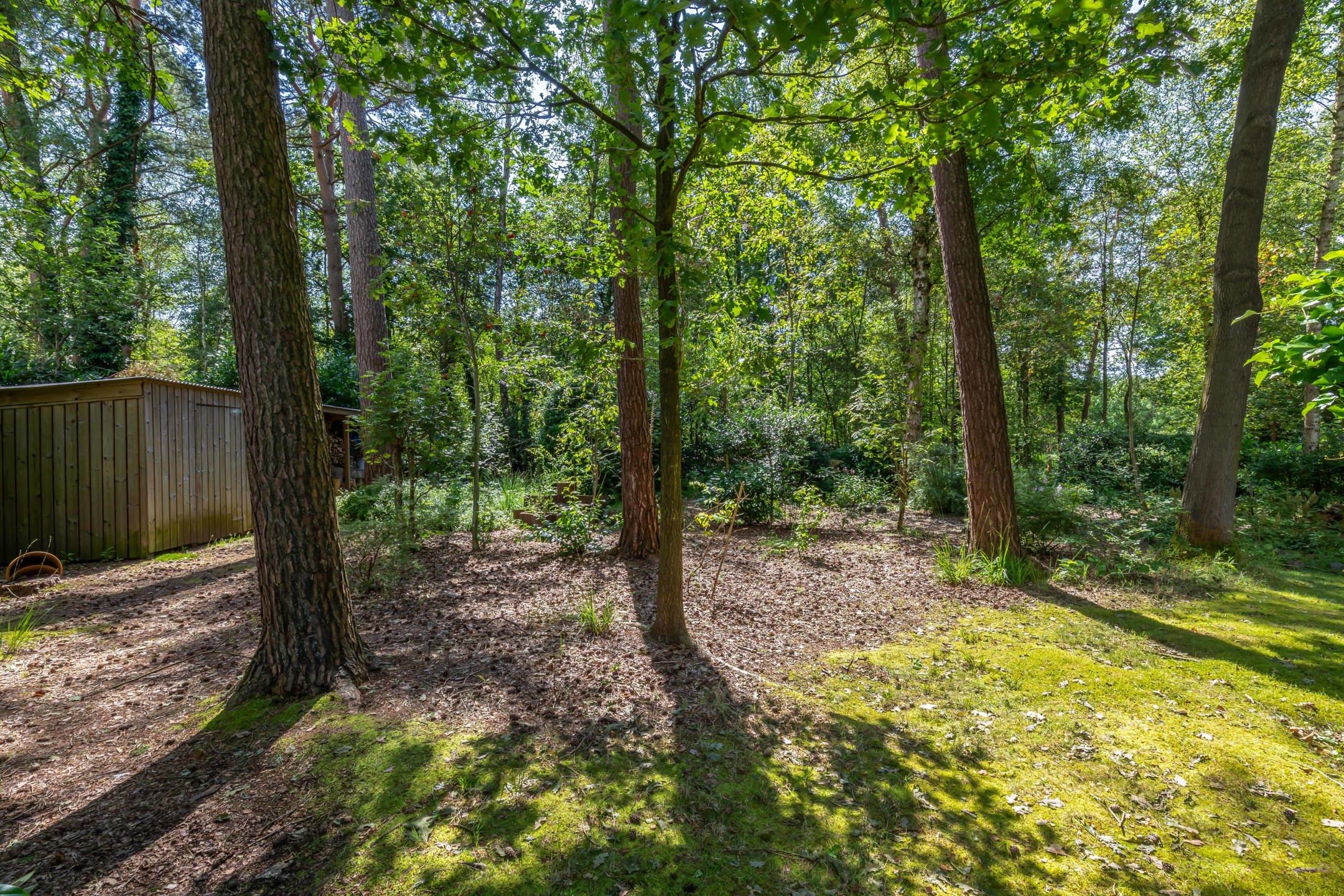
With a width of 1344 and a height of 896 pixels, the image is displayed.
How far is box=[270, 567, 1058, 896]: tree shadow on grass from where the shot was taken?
73.4 inches

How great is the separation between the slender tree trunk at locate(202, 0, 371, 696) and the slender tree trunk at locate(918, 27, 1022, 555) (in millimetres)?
5658

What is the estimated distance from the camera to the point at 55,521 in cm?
681

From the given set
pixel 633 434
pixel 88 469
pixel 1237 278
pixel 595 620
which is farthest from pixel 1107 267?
pixel 88 469

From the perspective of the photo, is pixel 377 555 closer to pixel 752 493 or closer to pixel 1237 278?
pixel 752 493

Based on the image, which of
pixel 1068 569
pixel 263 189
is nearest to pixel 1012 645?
pixel 1068 569

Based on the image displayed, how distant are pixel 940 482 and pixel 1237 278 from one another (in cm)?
481

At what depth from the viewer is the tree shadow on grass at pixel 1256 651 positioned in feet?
10.9

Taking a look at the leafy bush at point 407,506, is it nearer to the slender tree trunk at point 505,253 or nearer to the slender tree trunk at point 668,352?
the slender tree trunk at point 505,253

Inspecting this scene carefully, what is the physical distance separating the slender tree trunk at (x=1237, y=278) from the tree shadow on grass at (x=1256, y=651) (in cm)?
233

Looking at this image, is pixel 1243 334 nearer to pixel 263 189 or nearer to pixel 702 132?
pixel 702 132

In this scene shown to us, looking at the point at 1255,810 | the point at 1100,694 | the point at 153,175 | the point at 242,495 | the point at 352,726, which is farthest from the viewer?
the point at 153,175

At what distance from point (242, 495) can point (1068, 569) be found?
11295 mm

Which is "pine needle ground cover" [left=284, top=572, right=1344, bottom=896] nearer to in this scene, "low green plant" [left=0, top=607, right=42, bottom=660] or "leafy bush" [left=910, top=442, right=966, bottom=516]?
"low green plant" [left=0, top=607, right=42, bottom=660]

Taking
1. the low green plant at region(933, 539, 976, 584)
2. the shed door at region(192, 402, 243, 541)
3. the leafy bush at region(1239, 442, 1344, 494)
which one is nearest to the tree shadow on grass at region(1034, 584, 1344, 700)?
the low green plant at region(933, 539, 976, 584)
